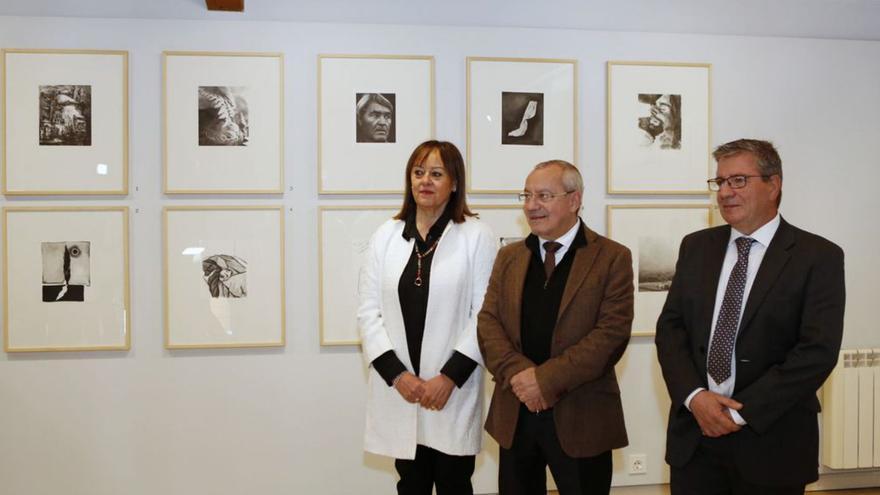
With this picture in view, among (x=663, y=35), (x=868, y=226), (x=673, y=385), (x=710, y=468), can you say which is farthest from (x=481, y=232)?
(x=868, y=226)

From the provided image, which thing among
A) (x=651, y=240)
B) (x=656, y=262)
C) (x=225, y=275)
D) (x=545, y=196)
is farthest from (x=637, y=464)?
(x=225, y=275)

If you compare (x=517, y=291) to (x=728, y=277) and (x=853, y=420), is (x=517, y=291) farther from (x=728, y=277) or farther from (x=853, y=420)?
(x=853, y=420)

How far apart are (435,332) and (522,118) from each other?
1655 millimetres

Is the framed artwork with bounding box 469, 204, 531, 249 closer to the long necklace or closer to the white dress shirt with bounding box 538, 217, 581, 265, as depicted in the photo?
the long necklace

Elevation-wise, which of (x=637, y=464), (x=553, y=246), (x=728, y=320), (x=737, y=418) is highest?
(x=553, y=246)

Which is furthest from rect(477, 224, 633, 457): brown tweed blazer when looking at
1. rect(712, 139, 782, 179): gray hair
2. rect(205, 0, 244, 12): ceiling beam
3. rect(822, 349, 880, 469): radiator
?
rect(822, 349, 880, 469): radiator

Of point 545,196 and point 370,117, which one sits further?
point 370,117

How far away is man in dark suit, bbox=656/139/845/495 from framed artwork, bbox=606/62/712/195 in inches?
61.2

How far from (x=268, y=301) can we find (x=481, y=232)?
150 cm

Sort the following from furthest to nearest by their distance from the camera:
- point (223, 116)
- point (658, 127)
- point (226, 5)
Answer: point (658, 127)
point (223, 116)
point (226, 5)

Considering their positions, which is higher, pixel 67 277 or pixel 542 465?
pixel 67 277

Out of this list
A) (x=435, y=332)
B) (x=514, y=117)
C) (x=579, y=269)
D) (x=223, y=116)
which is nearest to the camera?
(x=579, y=269)

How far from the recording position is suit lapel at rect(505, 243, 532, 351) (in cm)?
244

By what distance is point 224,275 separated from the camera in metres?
3.68
